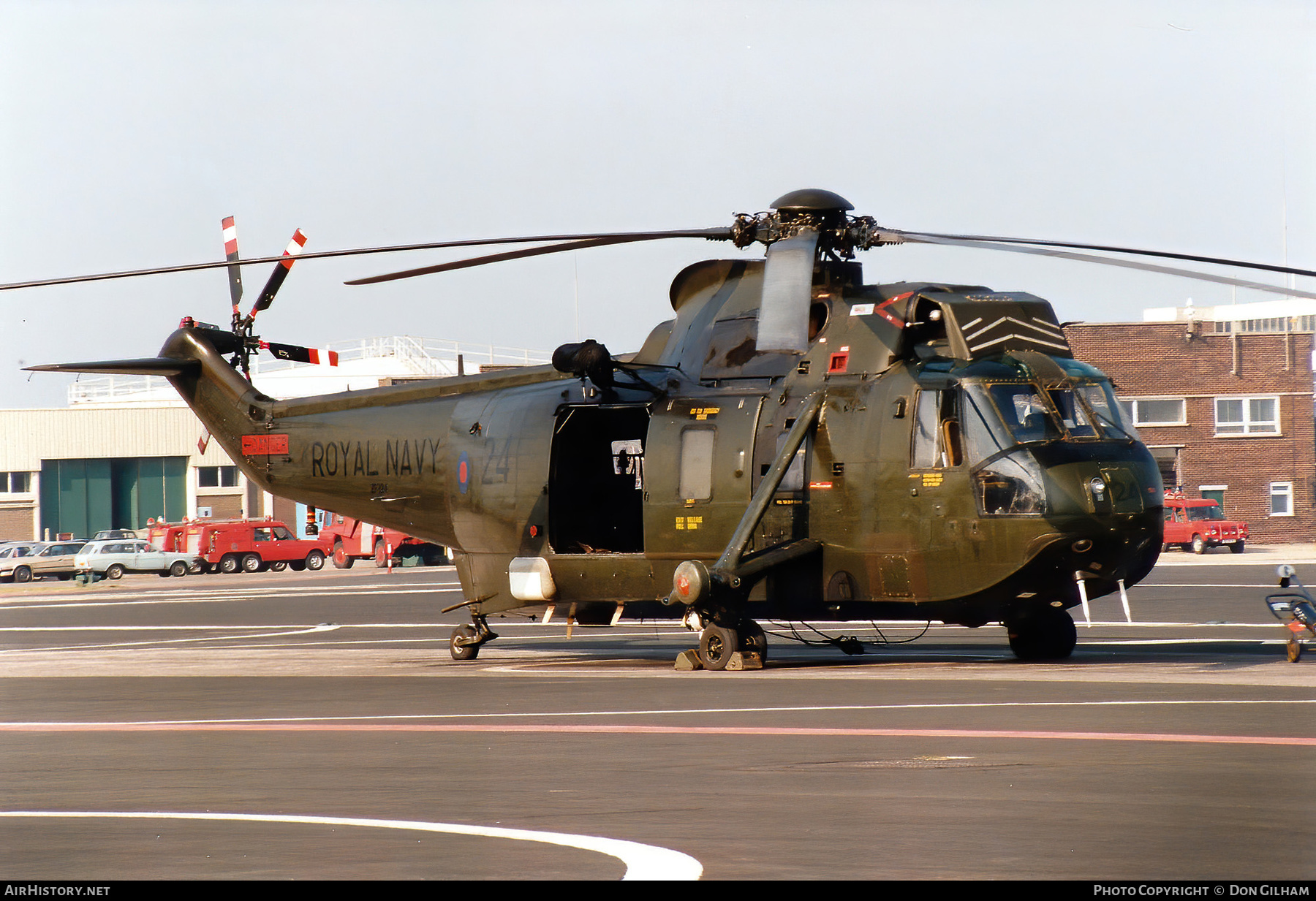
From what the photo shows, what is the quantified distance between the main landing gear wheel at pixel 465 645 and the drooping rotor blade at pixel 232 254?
676 centimetres

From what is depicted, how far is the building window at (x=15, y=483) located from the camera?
8369cm

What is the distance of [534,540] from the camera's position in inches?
765

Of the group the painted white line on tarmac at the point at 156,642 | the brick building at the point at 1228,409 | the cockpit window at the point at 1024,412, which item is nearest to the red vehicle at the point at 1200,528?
the brick building at the point at 1228,409

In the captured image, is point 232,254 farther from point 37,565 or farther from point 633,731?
point 37,565

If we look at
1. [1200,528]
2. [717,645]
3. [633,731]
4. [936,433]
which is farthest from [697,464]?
[1200,528]

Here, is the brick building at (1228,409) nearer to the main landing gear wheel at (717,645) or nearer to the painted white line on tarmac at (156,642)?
the painted white line on tarmac at (156,642)

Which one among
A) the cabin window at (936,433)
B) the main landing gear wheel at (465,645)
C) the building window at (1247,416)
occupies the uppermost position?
the building window at (1247,416)

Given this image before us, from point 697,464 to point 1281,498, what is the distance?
171 feet

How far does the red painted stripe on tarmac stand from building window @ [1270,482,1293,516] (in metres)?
56.6

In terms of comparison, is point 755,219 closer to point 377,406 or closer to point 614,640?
point 377,406

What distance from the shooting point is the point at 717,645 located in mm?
17703

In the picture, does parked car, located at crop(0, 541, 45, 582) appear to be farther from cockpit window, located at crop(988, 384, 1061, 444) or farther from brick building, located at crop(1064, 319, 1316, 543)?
cockpit window, located at crop(988, 384, 1061, 444)

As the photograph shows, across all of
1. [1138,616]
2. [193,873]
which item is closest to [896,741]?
[193,873]

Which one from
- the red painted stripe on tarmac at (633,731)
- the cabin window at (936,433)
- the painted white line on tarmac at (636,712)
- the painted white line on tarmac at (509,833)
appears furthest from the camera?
the cabin window at (936,433)
